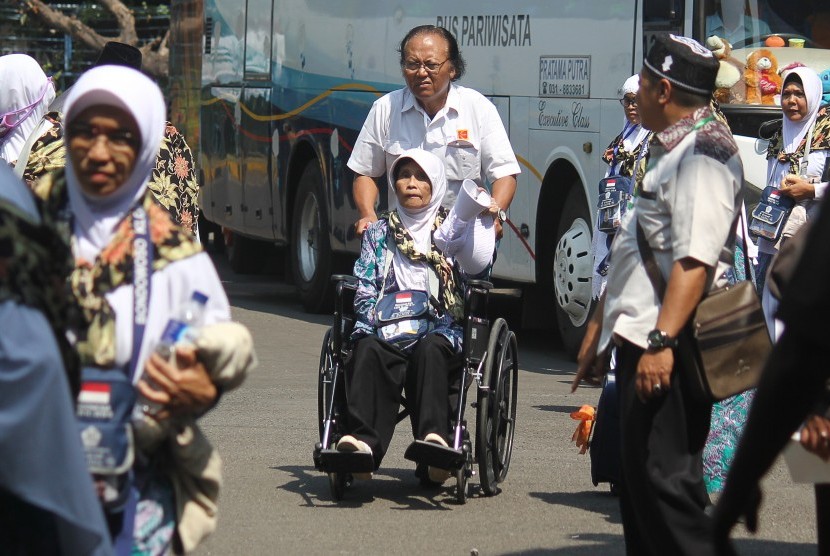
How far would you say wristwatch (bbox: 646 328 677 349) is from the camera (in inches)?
180

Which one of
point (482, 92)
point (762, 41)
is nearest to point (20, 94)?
point (762, 41)

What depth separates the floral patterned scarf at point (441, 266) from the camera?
22.4 feet

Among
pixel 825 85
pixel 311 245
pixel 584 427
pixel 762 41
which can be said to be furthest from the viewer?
pixel 311 245

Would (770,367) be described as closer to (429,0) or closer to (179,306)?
(179,306)

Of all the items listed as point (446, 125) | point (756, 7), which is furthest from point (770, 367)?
point (756, 7)

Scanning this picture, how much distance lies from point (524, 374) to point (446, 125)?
356cm

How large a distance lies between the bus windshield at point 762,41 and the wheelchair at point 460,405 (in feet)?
11.6

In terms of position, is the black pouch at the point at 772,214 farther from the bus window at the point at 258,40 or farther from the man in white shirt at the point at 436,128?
the bus window at the point at 258,40

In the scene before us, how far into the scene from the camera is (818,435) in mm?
4023

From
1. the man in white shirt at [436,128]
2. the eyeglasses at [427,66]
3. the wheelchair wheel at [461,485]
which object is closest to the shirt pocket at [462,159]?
the man in white shirt at [436,128]

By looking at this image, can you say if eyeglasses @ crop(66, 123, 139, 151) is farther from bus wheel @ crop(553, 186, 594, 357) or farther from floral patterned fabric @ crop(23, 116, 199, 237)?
bus wheel @ crop(553, 186, 594, 357)

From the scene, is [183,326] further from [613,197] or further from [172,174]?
[613,197]

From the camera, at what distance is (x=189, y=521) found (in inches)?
138

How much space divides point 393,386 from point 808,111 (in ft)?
10.1
